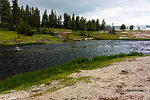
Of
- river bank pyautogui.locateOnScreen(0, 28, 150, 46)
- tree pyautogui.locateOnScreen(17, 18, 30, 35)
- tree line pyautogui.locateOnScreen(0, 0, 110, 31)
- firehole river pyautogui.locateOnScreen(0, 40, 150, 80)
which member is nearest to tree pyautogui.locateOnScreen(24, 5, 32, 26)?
tree line pyautogui.locateOnScreen(0, 0, 110, 31)

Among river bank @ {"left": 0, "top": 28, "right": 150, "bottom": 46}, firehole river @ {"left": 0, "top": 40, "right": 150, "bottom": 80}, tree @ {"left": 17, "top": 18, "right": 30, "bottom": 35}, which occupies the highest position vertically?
tree @ {"left": 17, "top": 18, "right": 30, "bottom": 35}

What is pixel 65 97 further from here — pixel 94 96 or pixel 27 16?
pixel 27 16

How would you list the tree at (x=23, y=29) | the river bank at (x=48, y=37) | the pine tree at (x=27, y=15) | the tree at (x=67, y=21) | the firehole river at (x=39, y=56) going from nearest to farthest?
the firehole river at (x=39, y=56) < the river bank at (x=48, y=37) < the tree at (x=23, y=29) < the pine tree at (x=27, y=15) < the tree at (x=67, y=21)

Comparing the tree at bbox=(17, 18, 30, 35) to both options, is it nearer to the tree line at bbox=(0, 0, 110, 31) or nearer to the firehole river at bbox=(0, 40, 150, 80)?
the tree line at bbox=(0, 0, 110, 31)

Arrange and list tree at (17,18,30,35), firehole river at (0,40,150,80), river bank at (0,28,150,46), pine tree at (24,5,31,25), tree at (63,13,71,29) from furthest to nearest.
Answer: tree at (63,13,71,29), pine tree at (24,5,31,25), tree at (17,18,30,35), river bank at (0,28,150,46), firehole river at (0,40,150,80)

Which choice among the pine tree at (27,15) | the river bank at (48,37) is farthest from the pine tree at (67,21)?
the pine tree at (27,15)

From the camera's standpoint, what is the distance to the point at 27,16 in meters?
101

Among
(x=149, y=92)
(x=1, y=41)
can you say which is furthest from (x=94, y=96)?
(x=1, y=41)

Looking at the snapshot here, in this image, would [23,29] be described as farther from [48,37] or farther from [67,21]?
[67,21]

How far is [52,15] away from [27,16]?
87.7 feet

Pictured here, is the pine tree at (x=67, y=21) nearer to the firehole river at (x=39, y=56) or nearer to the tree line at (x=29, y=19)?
the tree line at (x=29, y=19)

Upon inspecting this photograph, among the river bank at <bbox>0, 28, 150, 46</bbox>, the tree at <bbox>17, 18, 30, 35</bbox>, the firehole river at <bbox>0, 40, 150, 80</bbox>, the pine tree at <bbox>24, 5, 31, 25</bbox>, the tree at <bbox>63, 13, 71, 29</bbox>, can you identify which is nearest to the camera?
the firehole river at <bbox>0, 40, 150, 80</bbox>

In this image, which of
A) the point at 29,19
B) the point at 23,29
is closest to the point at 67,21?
the point at 29,19

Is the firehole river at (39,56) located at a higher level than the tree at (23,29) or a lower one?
lower
